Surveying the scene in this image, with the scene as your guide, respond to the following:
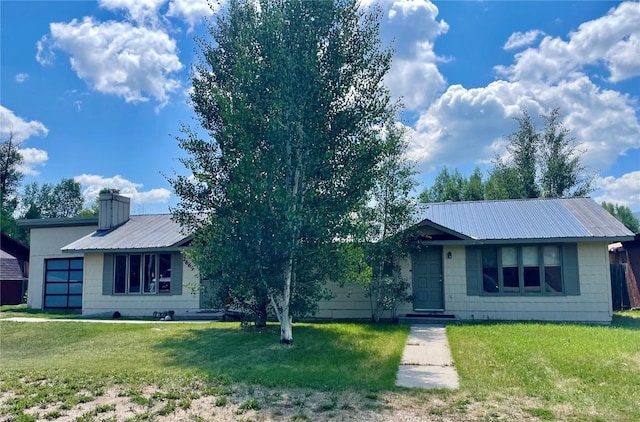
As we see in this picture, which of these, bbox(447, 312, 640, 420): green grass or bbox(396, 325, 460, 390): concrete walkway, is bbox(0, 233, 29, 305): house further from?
bbox(447, 312, 640, 420): green grass

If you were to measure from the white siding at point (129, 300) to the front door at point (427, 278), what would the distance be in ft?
22.2

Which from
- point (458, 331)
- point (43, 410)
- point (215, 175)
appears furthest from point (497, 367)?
point (215, 175)

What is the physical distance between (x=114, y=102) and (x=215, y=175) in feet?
30.3

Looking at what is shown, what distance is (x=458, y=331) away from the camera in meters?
10.9

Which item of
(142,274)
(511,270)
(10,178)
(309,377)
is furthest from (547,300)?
(10,178)

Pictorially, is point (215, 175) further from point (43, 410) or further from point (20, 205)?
point (20, 205)

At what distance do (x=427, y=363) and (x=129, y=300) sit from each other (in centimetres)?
1140

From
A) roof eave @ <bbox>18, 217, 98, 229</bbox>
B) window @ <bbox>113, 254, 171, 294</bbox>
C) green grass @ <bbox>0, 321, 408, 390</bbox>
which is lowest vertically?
green grass @ <bbox>0, 321, 408, 390</bbox>

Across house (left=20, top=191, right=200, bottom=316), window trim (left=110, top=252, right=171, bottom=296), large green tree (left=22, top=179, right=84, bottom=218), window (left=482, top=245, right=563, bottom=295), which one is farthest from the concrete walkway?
large green tree (left=22, top=179, right=84, bottom=218)

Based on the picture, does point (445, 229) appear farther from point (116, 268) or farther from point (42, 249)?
point (42, 249)

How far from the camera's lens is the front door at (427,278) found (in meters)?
13.5

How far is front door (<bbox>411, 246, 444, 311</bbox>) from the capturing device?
1348 cm

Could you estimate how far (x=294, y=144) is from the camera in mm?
9406

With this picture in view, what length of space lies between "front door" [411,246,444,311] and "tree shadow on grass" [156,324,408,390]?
1.81 metres
